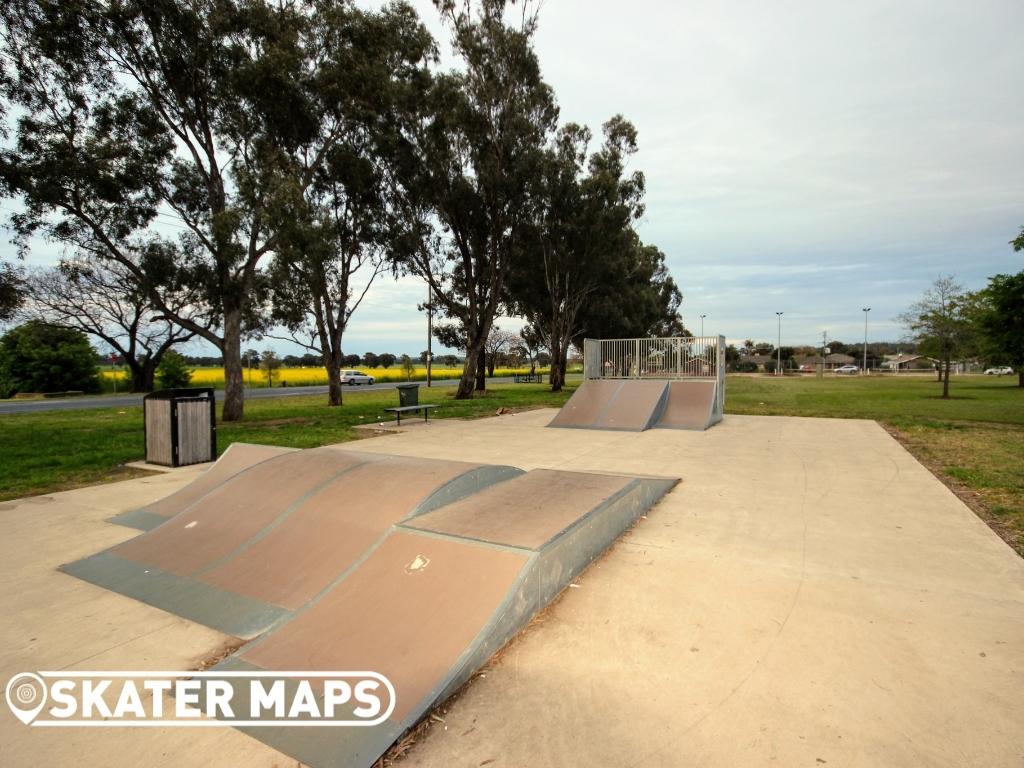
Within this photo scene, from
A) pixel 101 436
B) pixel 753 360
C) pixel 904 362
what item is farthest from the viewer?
pixel 904 362

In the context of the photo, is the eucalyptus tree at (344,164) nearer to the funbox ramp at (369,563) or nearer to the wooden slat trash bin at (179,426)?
the wooden slat trash bin at (179,426)

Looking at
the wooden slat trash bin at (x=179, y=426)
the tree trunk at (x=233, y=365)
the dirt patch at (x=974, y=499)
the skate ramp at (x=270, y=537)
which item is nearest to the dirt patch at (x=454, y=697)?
the skate ramp at (x=270, y=537)

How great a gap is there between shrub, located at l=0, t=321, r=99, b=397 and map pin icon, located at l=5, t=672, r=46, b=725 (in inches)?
1559

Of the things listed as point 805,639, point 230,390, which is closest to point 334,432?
point 230,390

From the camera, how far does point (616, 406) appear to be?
46.6ft

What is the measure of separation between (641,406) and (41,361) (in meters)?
39.1

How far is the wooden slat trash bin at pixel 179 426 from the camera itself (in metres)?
8.45

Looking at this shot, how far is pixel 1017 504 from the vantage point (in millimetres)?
5992

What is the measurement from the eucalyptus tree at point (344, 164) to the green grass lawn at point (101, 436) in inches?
157

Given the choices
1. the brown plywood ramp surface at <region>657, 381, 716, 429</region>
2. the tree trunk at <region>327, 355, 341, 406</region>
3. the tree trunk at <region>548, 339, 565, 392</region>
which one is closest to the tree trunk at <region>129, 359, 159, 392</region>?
the tree trunk at <region>327, 355, 341, 406</region>

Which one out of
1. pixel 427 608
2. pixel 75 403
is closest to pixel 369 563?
pixel 427 608

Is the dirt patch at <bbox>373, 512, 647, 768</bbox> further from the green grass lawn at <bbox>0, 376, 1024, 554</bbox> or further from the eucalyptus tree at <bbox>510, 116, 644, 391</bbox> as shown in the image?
the eucalyptus tree at <bbox>510, 116, 644, 391</bbox>

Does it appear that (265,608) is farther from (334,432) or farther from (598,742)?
(334,432)

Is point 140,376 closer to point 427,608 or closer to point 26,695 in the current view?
point 26,695
